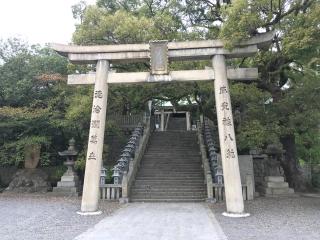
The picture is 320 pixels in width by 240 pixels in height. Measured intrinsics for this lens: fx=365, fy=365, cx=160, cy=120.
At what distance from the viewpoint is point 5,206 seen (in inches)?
565

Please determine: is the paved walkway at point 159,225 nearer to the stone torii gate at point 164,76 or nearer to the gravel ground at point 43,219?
the gravel ground at point 43,219

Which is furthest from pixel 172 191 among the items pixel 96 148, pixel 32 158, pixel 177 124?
pixel 177 124

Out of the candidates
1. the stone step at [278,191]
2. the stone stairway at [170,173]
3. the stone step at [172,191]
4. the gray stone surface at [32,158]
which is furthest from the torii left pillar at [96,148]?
the gray stone surface at [32,158]

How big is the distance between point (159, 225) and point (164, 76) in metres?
5.22

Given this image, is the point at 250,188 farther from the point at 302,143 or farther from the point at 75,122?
the point at 75,122

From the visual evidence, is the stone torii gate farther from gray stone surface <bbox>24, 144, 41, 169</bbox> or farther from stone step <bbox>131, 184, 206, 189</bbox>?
gray stone surface <bbox>24, 144, 41, 169</bbox>

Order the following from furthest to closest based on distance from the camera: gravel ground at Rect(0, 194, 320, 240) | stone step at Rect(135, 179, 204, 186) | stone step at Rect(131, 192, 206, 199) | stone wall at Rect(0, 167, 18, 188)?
stone wall at Rect(0, 167, 18, 188) → stone step at Rect(135, 179, 204, 186) → stone step at Rect(131, 192, 206, 199) → gravel ground at Rect(0, 194, 320, 240)

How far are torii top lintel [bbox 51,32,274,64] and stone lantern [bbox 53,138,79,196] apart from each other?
23.9ft

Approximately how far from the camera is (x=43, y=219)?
11133mm

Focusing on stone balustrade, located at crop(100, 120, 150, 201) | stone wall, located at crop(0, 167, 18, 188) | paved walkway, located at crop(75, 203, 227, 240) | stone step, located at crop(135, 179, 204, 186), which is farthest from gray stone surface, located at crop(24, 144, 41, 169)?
paved walkway, located at crop(75, 203, 227, 240)

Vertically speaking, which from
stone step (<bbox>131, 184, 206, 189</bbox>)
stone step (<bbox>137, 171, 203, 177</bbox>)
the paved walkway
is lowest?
the paved walkway

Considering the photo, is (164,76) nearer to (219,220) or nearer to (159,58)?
(159,58)

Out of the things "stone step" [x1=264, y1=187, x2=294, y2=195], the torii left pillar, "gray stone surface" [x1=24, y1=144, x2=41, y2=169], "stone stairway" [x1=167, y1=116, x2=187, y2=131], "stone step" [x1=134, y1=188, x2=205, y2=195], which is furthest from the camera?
"stone stairway" [x1=167, y1=116, x2=187, y2=131]

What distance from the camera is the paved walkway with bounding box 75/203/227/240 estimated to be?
848 cm
